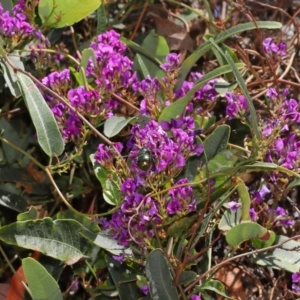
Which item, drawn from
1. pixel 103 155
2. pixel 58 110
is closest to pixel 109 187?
pixel 103 155

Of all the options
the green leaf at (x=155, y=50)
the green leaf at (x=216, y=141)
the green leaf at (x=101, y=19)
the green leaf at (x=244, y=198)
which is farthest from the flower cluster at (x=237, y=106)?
the green leaf at (x=101, y=19)

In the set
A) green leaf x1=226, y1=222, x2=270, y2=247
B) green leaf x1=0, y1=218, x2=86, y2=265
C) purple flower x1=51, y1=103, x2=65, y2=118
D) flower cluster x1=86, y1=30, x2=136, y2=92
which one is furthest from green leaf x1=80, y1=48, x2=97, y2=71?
green leaf x1=226, y1=222, x2=270, y2=247

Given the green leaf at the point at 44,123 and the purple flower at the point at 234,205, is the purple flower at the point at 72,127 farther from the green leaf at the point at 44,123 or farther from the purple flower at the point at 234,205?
the purple flower at the point at 234,205

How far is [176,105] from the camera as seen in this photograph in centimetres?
124

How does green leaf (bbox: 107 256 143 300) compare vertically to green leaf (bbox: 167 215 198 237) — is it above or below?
below

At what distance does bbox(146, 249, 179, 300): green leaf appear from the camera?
3.60 feet

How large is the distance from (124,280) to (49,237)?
15cm

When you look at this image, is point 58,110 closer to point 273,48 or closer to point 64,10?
point 64,10

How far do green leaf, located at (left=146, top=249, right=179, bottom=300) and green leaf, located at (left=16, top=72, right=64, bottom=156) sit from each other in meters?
0.28

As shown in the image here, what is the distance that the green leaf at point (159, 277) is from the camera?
3.60 ft

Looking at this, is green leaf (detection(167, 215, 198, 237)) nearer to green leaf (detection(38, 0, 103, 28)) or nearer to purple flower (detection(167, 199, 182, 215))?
purple flower (detection(167, 199, 182, 215))

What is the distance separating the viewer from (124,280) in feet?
4.00

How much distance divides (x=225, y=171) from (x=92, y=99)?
0.93ft

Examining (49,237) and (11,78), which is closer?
(49,237)
